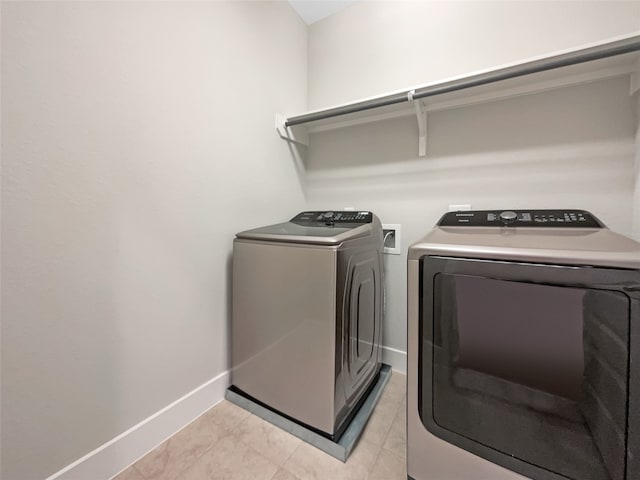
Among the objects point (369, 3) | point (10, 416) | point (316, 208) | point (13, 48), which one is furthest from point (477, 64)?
point (10, 416)

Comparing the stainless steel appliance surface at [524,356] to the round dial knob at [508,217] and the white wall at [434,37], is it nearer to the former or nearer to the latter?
the round dial knob at [508,217]

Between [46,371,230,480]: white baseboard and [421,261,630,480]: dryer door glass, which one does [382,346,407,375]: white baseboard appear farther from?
[46,371,230,480]: white baseboard

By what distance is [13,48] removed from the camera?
0.66 m

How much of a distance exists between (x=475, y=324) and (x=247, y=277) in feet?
3.02

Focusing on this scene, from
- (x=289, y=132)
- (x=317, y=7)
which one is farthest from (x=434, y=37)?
(x=289, y=132)

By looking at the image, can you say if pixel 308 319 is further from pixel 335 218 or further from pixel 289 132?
pixel 289 132

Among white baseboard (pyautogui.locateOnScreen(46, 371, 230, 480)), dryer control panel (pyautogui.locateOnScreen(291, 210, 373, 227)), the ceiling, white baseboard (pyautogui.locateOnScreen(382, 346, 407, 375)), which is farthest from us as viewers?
the ceiling

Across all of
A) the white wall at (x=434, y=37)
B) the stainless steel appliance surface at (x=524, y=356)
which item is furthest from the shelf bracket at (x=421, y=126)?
the stainless steel appliance surface at (x=524, y=356)

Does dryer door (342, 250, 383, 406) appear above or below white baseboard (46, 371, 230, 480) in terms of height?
above

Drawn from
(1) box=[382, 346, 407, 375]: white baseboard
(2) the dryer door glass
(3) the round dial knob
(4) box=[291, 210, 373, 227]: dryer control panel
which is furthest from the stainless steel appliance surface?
(1) box=[382, 346, 407, 375]: white baseboard

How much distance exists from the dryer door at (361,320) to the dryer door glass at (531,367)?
0.34 m

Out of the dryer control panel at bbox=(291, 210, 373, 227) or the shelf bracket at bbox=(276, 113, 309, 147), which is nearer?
the dryer control panel at bbox=(291, 210, 373, 227)

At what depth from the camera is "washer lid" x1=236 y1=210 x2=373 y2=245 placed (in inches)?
39.4

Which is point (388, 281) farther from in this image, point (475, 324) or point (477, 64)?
point (477, 64)
